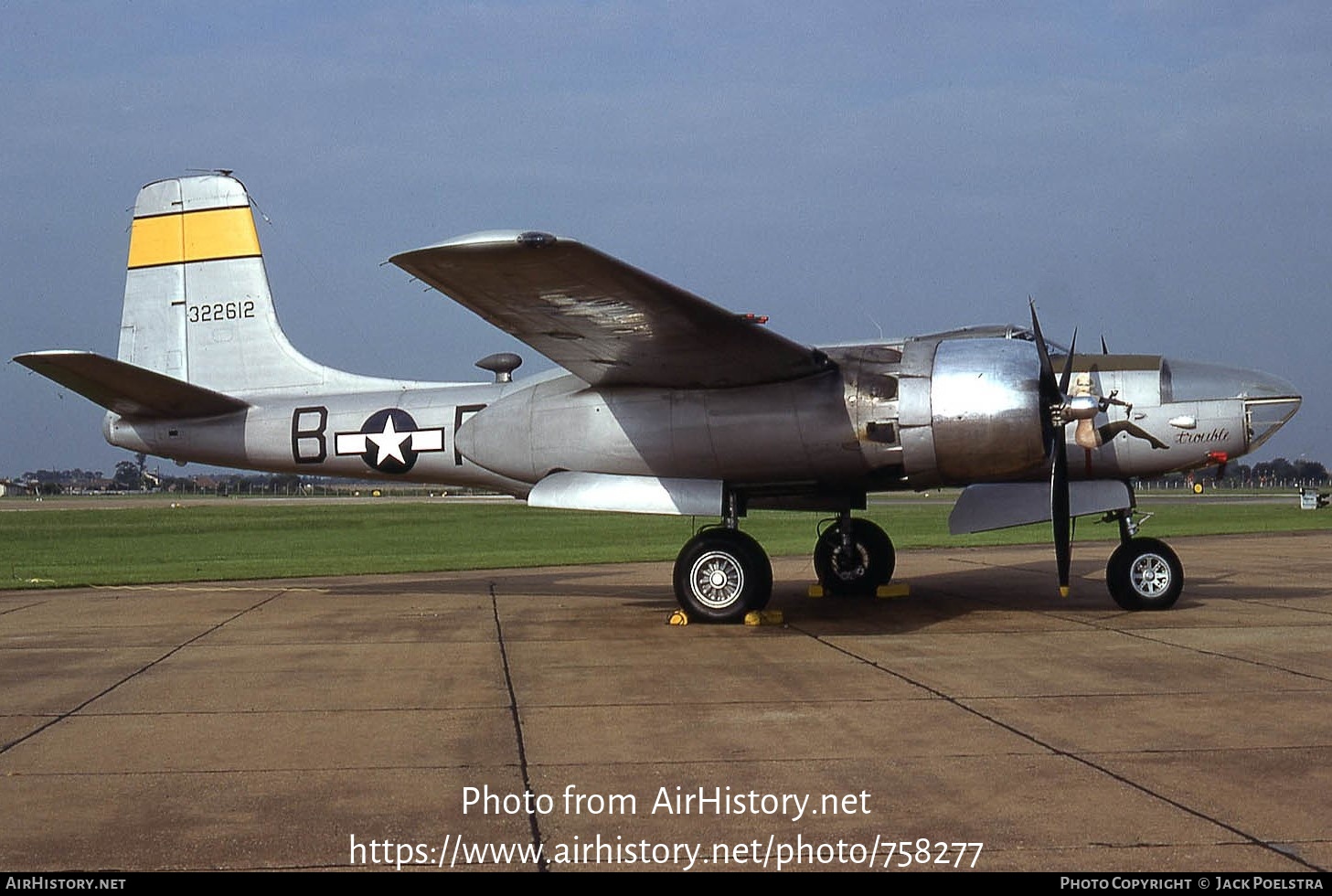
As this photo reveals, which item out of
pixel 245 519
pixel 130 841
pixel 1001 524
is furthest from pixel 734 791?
pixel 245 519

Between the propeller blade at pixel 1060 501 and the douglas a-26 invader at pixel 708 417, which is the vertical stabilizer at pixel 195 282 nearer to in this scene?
the douglas a-26 invader at pixel 708 417

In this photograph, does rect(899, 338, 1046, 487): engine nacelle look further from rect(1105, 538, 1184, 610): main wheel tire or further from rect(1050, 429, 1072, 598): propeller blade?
rect(1105, 538, 1184, 610): main wheel tire

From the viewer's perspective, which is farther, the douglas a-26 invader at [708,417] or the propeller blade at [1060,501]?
the propeller blade at [1060,501]

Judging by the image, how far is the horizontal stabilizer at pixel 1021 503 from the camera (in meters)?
13.6

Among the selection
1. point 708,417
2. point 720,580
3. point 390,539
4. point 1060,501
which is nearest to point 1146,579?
point 1060,501

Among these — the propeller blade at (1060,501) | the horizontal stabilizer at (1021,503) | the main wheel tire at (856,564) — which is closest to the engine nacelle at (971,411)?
the propeller blade at (1060,501)

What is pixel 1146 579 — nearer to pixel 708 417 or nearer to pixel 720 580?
pixel 720 580

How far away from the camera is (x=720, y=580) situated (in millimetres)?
13234

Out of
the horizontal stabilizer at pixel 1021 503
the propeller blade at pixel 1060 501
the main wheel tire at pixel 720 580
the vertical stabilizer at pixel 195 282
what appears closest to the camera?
the propeller blade at pixel 1060 501

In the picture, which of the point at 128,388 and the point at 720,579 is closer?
the point at 720,579

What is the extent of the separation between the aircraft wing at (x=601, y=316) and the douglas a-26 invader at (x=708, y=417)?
29 mm

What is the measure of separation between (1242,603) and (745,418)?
21.3ft

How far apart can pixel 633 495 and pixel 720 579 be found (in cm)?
132
